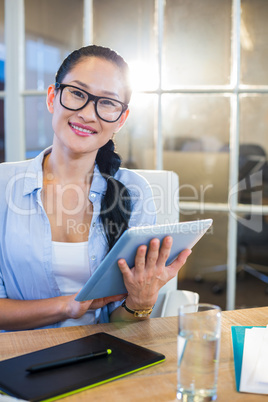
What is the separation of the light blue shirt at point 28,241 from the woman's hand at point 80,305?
0.42 ft

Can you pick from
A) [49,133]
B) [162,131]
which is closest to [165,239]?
[162,131]

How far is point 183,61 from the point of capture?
2.42 meters

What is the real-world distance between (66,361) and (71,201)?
0.79 m

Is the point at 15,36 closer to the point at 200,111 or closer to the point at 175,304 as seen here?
the point at 200,111

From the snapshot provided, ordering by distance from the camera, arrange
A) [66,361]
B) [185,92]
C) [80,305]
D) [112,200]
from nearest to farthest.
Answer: [66,361], [80,305], [112,200], [185,92]

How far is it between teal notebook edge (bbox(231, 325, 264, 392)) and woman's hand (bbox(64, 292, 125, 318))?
36cm

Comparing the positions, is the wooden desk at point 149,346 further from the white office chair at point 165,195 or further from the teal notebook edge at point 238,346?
the white office chair at point 165,195

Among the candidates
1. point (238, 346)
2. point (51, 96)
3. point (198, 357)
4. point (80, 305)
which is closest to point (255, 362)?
point (238, 346)

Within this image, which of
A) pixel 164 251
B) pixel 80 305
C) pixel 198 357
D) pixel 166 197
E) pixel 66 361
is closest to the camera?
pixel 198 357

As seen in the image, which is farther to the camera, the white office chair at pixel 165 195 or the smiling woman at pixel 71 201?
the white office chair at pixel 165 195

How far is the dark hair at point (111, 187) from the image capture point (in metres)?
1.61

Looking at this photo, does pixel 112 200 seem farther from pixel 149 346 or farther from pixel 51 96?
pixel 149 346

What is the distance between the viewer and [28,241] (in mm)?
1516

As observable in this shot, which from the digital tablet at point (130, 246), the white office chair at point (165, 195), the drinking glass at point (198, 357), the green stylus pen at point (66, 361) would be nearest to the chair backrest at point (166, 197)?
the white office chair at point (165, 195)
